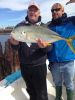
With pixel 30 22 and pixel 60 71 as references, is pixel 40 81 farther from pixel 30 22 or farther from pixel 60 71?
pixel 30 22

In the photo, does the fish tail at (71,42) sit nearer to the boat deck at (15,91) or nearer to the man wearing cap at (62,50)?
the man wearing cap at (62,50)

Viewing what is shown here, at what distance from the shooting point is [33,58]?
18.4ft

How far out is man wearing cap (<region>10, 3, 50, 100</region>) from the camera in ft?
18.1

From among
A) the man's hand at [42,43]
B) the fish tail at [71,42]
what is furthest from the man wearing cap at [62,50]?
the man's hand at [42,43]

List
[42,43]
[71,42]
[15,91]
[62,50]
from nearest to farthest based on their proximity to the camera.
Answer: [42,43], [71,42], [62,50], [15,91]

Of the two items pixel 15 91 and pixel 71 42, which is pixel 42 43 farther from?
pixel 15 91

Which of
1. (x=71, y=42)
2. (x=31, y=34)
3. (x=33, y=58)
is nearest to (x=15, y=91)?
(x=33, y=58)

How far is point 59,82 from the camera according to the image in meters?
6.29

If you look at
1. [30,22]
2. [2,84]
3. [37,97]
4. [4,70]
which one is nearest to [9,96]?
[2,84]

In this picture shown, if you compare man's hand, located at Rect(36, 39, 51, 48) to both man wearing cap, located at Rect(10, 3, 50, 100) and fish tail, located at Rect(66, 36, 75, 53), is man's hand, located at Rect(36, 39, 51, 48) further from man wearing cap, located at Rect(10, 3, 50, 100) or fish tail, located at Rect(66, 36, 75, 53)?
fish tail, located at Rect(66, 36, 75, 53)

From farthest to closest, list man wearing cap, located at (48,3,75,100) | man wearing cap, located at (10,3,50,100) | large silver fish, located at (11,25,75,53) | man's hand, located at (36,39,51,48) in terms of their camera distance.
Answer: man wearing cap, located at (48,3,75,100) < man wearing cap, located at (10,3,50,100) < man's hand, located at (36,39,51,48) < large silver fish, located at (11,25,75,53)

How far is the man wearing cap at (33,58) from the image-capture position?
217 inches

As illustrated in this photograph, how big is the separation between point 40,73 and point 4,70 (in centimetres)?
355

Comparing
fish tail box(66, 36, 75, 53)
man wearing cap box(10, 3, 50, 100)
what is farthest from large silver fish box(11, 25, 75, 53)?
fish tail box(66, 36, 75, 53)
